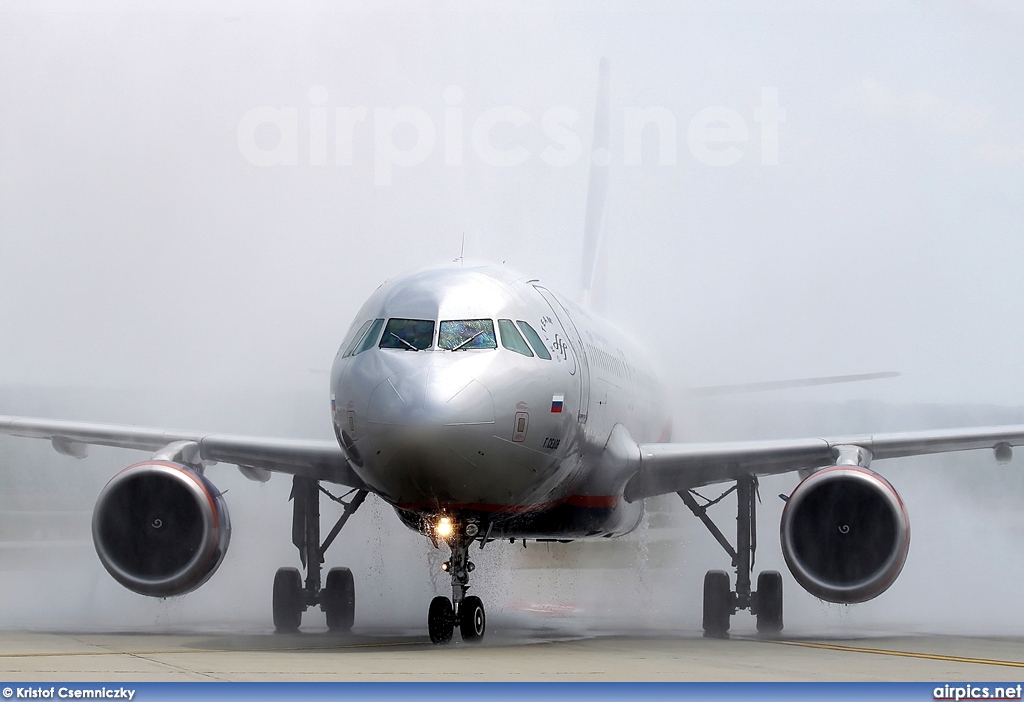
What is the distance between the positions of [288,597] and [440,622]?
430 cm

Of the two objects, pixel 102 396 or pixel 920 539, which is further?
pixel 920 539

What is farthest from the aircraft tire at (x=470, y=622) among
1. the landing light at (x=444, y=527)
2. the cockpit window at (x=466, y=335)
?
the cockpit window at (x=466, y=335)

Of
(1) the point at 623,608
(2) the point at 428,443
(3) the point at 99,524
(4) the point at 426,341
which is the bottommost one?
(1) the point at 623,608

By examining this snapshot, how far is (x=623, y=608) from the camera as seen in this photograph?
2083 centimetres

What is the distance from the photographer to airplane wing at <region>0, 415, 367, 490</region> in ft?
47.3

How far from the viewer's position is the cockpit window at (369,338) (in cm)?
1181

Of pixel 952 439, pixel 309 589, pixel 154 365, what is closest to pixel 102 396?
pixel 154 365

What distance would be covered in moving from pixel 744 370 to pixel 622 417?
689 centimetres

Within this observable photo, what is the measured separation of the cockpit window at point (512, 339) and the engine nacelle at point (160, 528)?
3595mm

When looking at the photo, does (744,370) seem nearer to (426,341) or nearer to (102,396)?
(102,396)

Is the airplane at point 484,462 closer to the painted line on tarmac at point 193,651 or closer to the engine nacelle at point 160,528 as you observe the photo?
the engine nacelle at point 160,528

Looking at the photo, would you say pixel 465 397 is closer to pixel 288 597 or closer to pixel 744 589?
pixel 288 597

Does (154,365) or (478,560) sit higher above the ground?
(154,365)

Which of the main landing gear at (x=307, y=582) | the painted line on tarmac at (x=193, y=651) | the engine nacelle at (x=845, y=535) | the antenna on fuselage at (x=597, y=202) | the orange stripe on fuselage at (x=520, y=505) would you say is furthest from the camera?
the antenna on fuselage at (x=597, y=202)
